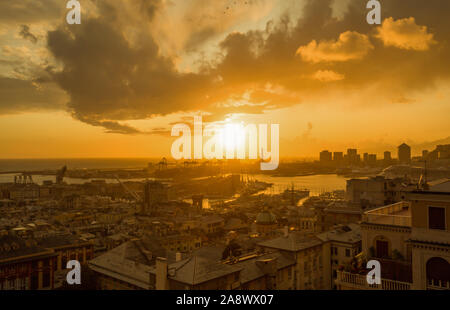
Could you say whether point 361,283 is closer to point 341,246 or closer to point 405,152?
point 341,246

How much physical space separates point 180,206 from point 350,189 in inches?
782

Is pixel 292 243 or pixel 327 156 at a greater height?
pixel 327 156

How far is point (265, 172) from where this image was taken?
122 metres

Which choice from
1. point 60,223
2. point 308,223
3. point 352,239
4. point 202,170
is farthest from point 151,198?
point 202,170

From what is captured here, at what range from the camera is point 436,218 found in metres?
4.51

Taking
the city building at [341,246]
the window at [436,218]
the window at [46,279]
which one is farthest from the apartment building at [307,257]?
the window at [46,279]

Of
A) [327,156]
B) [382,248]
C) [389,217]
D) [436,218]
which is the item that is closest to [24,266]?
[382,248]

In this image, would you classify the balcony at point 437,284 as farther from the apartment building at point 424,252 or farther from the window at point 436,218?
the window at point 436,218

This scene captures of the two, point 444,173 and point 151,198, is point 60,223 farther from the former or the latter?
point 444,173

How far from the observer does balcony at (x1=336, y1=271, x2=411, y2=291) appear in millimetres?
5012

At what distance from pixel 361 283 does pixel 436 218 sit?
1626 millimetres

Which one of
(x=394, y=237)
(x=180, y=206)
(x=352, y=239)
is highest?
(x=394, y=237)

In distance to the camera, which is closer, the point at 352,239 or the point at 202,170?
the point at 352,239

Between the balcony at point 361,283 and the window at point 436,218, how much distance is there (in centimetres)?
105
